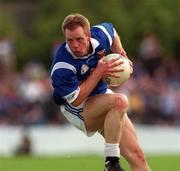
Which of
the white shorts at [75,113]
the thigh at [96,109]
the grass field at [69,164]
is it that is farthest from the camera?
the grass field at [69,164]

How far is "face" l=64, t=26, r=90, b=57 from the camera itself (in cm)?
1119

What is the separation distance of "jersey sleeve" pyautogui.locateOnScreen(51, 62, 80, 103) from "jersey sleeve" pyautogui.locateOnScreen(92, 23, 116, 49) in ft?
2.08

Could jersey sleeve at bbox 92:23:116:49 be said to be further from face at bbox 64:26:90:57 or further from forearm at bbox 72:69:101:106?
forearm at bbox 72:69:101:106

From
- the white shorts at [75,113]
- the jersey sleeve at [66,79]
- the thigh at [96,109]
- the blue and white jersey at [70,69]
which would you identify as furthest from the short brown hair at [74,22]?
the white shorts at [75,113]

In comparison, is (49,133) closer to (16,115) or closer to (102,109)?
(16,115)

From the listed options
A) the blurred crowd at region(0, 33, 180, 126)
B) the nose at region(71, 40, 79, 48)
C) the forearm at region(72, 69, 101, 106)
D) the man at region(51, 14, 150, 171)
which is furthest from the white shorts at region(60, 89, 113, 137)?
the blurred crowd at region(0, 33, 180, 126)

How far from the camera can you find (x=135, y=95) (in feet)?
77.1

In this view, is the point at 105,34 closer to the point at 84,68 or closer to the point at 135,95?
the point at 84,68

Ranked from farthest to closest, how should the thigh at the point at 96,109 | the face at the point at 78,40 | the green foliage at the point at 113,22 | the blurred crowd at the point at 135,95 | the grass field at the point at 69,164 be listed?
the green foliage at the point at 113,22 → the blurred crowd at the point at 135,95 → the grass field at the point at 69,164 → the thigh at the point at 96,109 → the face at the point at 78,40

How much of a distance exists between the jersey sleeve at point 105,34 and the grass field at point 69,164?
3.78 metres

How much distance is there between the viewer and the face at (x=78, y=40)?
36.7 ft

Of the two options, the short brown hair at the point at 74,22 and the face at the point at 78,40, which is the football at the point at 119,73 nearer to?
the face at the point at 78,40

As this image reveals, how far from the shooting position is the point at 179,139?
2294cm

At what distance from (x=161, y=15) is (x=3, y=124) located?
6898 millimetres
